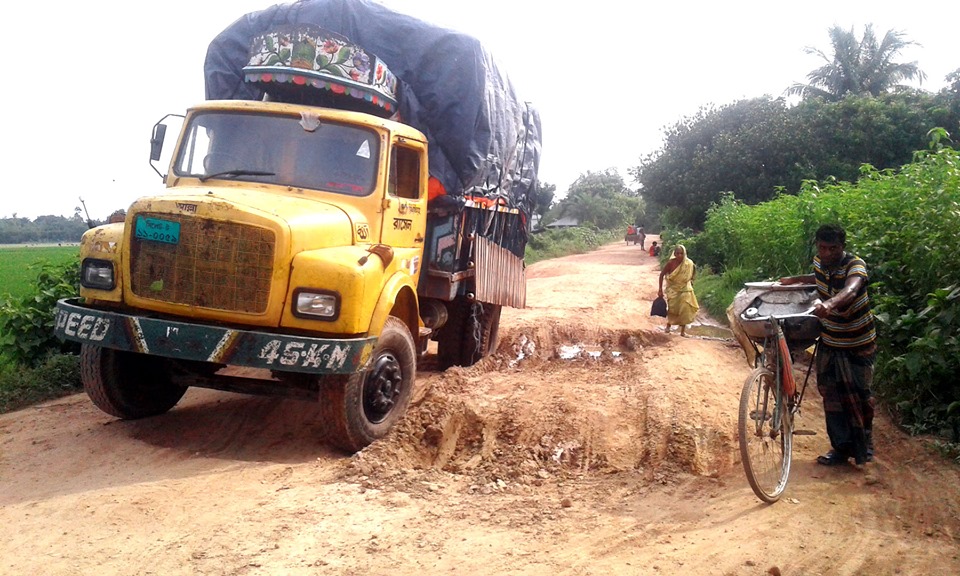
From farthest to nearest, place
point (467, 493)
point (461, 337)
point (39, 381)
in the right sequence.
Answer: point (461, 337) → point (39, 381) → point (467, 493)

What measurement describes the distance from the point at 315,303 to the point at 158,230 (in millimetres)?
1150

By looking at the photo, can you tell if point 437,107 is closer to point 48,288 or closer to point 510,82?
point 510,82

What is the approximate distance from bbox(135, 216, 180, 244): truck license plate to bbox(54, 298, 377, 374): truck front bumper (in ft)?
1.72

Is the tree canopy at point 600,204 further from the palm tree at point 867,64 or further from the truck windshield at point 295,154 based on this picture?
the truck windshield at point 295,154

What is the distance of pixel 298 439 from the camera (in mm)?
5746

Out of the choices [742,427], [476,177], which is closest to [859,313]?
Answer: [742,427]

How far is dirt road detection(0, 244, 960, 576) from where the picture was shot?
3.72m

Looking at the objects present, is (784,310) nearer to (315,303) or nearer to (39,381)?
(315,303)

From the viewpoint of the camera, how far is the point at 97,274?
5.24 m

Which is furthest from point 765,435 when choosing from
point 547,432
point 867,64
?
point 867,64

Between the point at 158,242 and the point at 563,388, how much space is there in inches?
151

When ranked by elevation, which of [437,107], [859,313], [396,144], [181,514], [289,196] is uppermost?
[437,107]

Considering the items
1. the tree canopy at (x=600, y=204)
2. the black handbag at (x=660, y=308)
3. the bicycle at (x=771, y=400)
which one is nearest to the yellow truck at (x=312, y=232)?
the bicycle at (x=771, y=400)

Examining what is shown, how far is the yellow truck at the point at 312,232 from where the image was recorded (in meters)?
4.89
